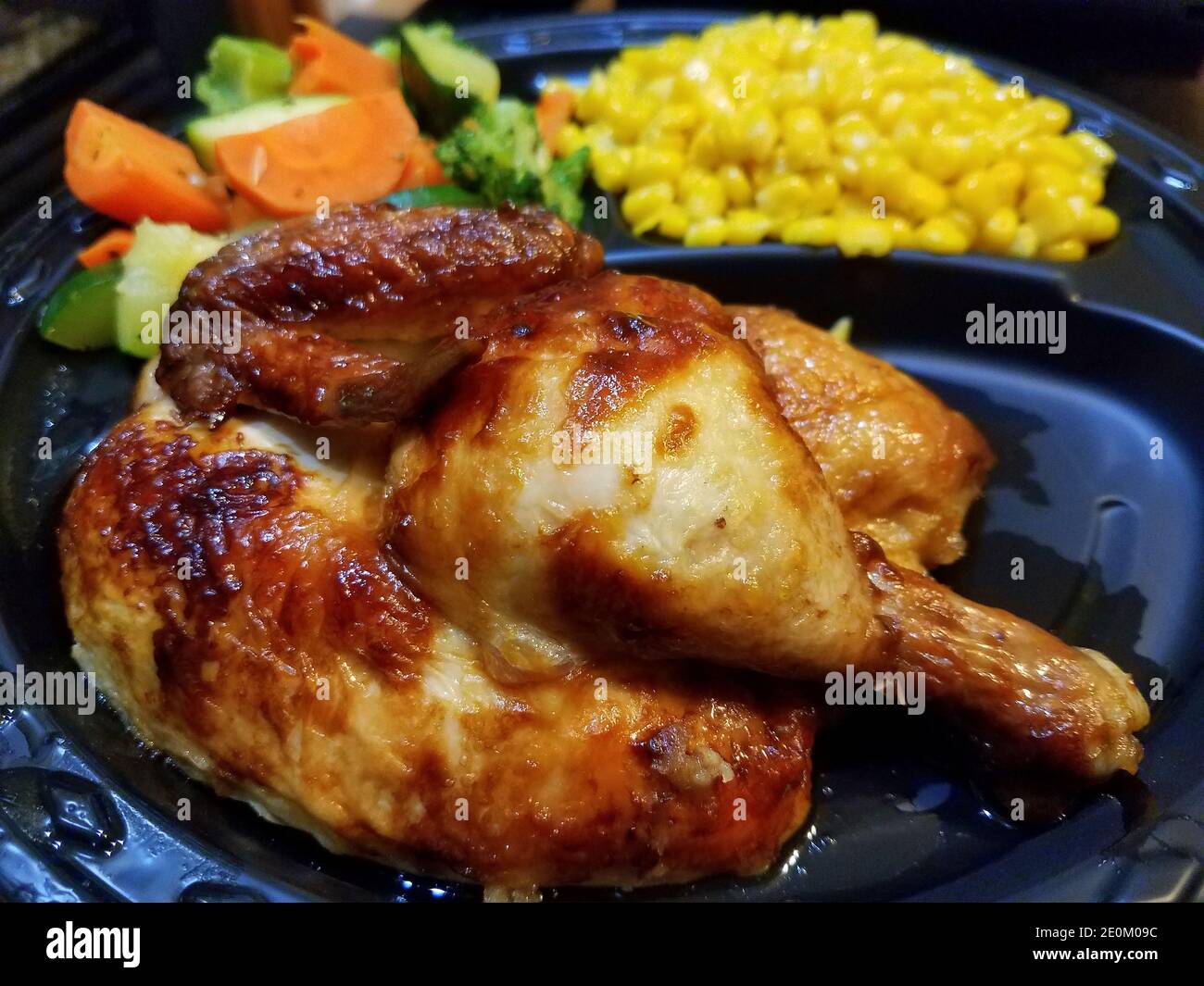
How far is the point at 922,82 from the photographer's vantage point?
10.5 feet

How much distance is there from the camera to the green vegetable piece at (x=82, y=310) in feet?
8.56

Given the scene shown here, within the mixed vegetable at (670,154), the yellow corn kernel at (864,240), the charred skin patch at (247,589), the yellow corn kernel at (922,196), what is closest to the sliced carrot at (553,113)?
the mixed vegetable at (670,154)

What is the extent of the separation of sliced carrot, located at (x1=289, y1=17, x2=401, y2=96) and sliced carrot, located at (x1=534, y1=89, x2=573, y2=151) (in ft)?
1.86

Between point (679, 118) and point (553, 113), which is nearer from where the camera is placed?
point (679, 118)

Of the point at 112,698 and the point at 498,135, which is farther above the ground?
the point at 498,135

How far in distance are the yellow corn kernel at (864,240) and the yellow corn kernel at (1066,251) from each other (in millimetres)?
548

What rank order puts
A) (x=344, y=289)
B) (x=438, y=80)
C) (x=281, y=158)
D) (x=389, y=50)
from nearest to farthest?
(x=344, y=289)
(x=281, y=158)
(x=438, y=80)
(x=389, y=50)

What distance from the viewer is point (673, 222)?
3133 mm

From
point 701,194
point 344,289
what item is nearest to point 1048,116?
point 701,194

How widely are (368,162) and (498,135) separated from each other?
1.48 ft

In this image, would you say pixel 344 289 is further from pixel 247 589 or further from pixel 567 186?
pixel 567 186

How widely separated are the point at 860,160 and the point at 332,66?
193cm
